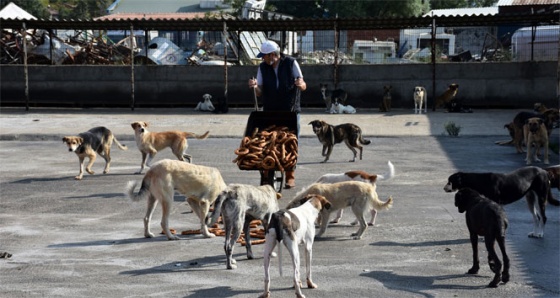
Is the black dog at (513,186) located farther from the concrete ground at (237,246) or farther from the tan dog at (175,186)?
the tan dog at (175,186)

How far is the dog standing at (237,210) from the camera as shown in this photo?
974 centimetres

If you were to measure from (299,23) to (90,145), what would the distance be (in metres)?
13.1

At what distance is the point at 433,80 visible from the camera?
27.8 m

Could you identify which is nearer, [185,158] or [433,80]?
[185,158]

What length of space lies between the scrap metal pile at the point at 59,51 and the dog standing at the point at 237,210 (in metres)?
23.7

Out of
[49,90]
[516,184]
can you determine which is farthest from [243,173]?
[49,90]

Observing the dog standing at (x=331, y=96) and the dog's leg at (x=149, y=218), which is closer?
the dog's leg at (x=149, y=218)

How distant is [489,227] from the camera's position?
916cm

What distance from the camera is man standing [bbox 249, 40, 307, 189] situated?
44.1 feet

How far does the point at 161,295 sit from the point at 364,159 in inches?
401

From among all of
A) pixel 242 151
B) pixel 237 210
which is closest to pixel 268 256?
pixel 237 210

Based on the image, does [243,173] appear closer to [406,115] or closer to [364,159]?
[364,159]

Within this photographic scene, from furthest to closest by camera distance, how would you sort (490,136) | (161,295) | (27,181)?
(490,136) < (27,181) < (161,295)

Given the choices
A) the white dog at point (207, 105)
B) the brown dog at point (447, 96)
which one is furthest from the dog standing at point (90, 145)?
the brown dog at point (447, 96)
